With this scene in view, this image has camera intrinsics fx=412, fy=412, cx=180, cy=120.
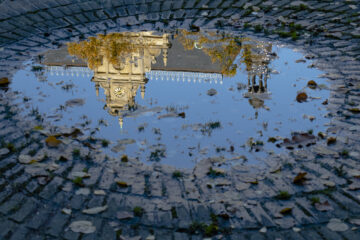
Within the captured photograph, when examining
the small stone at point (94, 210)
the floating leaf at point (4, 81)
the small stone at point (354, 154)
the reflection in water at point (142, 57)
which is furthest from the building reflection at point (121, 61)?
the small stone at point (354, 154)

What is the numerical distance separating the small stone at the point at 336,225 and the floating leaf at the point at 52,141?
3.35m

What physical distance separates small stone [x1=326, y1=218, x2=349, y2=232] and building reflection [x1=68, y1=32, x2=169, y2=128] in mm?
3134

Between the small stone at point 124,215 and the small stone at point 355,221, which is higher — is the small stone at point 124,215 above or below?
above

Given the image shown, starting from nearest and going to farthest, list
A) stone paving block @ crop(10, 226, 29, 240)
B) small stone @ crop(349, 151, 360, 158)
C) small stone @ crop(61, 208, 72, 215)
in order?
stone paving block @ crop(10, 226, 29, 240) → small stone @ crop(61, 208, 72, 215) → small stone @ crop(349, 151, 360, 158)

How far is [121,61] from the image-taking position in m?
7.76

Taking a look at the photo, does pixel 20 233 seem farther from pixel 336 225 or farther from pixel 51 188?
pixel 336 225

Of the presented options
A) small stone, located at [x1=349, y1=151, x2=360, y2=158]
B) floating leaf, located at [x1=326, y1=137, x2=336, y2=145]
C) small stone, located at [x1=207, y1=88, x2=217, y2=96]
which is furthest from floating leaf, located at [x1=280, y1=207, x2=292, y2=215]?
small stone, located at [x1=207, y1=88, x2=217, y2=96]

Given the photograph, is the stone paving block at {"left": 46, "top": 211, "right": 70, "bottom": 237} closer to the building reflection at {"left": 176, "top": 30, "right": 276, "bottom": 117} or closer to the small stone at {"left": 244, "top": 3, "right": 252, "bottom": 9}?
the building reflection at {"left": 176, "top": 30, "right": 276, "bottom": 117}

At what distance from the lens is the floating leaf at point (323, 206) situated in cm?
399

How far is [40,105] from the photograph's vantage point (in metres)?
6.41

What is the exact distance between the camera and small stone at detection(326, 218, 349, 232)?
3709 millimetres

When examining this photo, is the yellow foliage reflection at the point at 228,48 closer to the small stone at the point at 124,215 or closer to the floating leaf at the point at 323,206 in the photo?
the floating leaf at the point at 323,206

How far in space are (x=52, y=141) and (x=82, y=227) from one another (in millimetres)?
1824

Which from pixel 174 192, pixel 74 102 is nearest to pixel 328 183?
pixel 174 192
